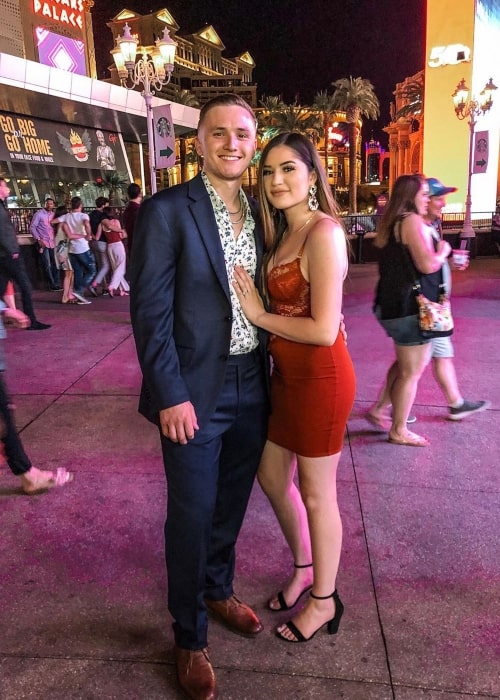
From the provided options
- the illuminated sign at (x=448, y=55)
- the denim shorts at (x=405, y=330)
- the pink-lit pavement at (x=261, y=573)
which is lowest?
the pink-lit pavement at (x=261, y=573)

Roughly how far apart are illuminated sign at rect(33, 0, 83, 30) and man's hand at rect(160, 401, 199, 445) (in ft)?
116

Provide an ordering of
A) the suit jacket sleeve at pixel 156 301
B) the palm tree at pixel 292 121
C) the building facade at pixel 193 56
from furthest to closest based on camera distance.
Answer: the building facade at pixel 193 56 → the palm tree at pixel 292 121 → the suit jacket sleeve at pixel 156 301

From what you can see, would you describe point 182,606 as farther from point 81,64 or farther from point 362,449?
point 81,64

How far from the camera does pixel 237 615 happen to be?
8.25 ft

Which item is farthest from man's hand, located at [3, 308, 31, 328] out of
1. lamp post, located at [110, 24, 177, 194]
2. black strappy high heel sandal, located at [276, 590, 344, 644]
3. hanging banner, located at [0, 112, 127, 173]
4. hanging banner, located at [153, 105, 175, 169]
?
hanging banner, located at [0, 112, 127, 173]

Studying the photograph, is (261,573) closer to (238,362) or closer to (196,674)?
(196,674)

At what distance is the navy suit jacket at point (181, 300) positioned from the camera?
6.59 ft

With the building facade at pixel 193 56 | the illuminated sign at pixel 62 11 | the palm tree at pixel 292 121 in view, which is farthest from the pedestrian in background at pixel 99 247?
the building facade at pixel 193 56

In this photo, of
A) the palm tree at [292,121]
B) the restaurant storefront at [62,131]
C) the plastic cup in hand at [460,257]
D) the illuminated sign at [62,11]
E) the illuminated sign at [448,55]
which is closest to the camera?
the plastic cup in hand at [460,257]

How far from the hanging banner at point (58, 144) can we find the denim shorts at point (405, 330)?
26.4 metres

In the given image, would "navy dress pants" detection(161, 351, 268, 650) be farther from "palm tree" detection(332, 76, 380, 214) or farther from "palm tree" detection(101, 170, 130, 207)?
"palm tree" detection(332, 76, 380, 214)

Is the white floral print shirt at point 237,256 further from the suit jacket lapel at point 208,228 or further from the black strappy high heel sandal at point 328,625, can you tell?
the black strappy high heel sandal at point 328,625

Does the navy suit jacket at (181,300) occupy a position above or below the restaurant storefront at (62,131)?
below

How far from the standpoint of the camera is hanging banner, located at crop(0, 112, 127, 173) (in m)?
27.3
